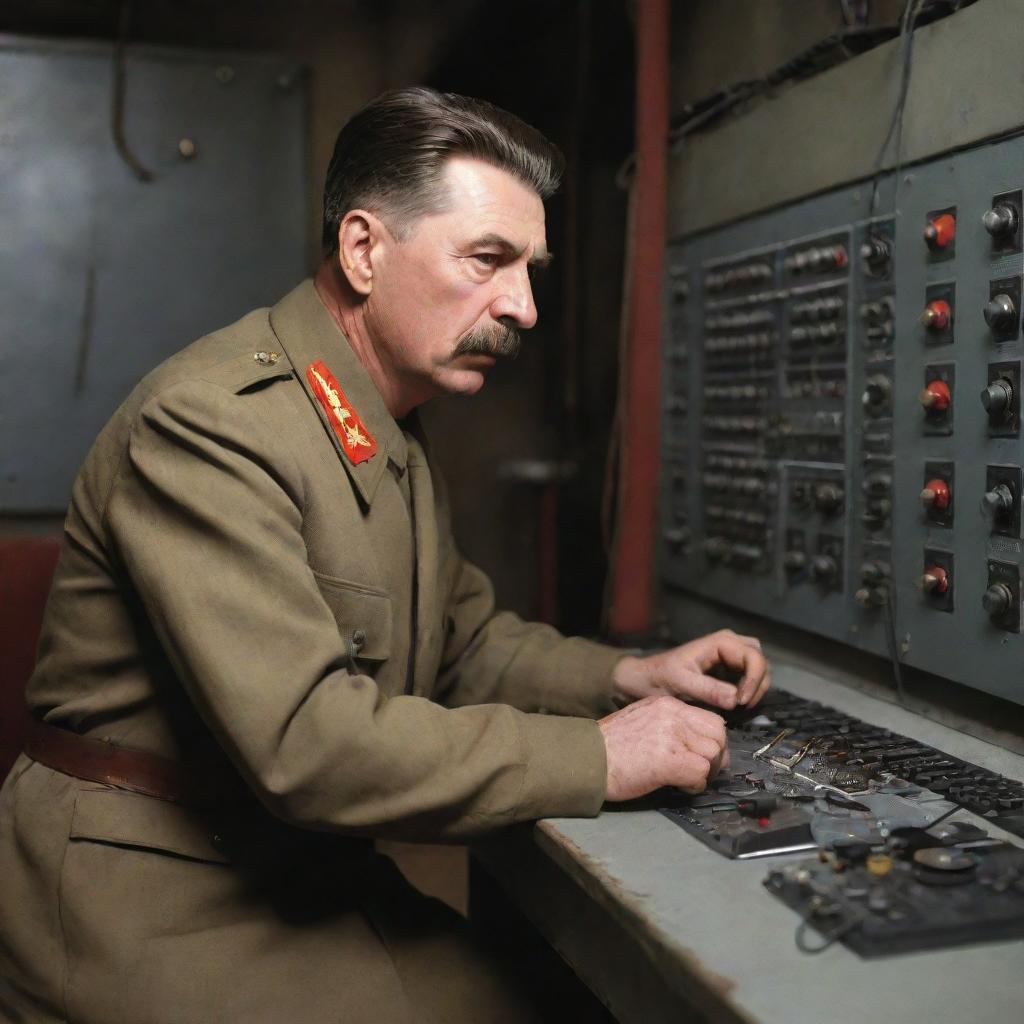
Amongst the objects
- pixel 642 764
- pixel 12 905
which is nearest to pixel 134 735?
pixel 12 905

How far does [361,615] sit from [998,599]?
78cm

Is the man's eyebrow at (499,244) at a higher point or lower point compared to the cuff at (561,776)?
higher

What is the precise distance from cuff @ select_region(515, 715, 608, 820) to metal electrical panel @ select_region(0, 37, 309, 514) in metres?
1.91

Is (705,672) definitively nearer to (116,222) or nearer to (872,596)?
(872,596)

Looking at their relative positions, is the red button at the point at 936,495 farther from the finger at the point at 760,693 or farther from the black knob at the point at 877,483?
the finger at the point at 760,693

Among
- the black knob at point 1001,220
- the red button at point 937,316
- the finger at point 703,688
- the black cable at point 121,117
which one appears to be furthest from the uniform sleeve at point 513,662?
the black cable at point 121,117

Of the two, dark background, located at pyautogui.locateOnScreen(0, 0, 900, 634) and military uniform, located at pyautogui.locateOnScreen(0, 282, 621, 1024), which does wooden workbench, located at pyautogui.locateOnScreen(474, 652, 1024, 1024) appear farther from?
dark background, located at pyautogui.locateOnScreen(0, 0, 900, 634)

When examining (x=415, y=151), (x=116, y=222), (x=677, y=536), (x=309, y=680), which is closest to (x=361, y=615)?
(x=309, y=680)

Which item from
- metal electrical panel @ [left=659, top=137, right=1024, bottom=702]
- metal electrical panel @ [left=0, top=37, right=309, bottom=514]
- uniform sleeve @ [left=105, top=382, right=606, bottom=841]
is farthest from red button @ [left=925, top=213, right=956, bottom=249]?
metal electrical panel @ [left=0, top=37, right=309, bottom=514]

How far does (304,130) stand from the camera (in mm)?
2918

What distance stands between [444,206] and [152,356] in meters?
1.57

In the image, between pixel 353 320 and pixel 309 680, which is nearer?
pixel 309 680

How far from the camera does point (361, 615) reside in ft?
4.64

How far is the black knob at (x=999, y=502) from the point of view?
4.74 feet
